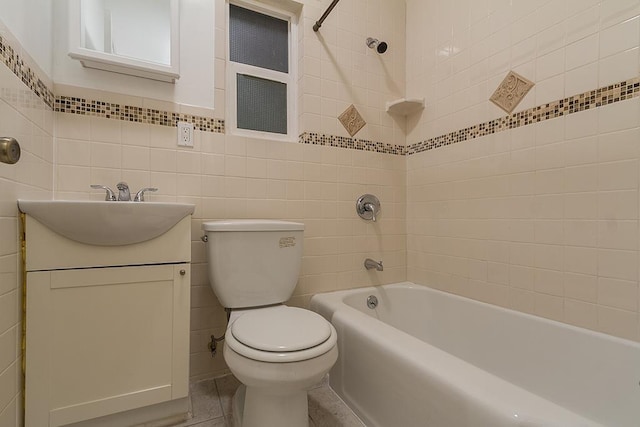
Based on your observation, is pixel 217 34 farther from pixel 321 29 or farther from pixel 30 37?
pixel 30 37

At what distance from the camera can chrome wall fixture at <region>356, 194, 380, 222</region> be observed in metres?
1.78

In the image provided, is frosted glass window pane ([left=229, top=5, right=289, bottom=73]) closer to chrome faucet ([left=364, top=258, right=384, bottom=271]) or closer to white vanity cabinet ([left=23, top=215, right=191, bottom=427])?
white vanity cabinet ([left=23, top=215, right=191, bottom=427])

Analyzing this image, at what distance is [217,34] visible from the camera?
4.83 ft

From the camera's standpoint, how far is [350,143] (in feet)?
5.85

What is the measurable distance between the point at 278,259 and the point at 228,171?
Result: 537 mm

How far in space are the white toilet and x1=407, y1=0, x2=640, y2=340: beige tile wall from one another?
3.00 feet

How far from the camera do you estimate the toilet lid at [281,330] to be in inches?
34.5

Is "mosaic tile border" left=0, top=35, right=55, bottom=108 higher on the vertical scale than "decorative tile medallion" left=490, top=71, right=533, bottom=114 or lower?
lower

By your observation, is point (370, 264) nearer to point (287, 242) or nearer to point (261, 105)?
point (287, 242)

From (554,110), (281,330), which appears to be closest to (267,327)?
(281,330)

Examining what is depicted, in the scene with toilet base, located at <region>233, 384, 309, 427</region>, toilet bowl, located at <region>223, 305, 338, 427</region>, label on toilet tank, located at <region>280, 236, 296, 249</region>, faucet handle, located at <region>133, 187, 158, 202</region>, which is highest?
faucet handle, located at <region>133, 187, 158, 202</region>

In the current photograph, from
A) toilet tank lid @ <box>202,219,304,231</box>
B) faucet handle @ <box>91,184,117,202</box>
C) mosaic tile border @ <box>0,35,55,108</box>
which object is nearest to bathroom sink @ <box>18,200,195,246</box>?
toilet tank lid @ <box>202,219,304,231</box>

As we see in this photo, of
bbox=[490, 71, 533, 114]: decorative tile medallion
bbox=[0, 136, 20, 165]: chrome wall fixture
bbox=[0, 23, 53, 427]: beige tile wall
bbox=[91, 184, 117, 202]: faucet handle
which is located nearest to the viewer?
bbox=[0, 136, 20, 165]: chrome wall fixture

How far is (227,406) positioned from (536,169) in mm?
1690
